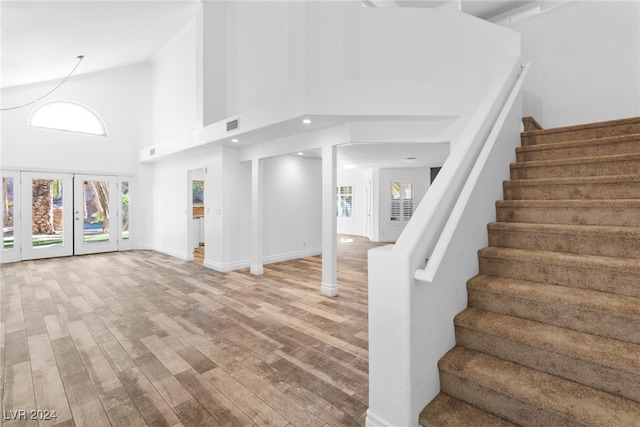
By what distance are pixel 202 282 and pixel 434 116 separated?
14.8 ft

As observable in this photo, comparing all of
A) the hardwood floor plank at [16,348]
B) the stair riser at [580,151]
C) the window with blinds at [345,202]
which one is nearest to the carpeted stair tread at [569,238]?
the stair riser at [580,151]

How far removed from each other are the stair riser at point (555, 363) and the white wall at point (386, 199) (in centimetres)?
821

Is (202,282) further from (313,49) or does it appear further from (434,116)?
(434,116)

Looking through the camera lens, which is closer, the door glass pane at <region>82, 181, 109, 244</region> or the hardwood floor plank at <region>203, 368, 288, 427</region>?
the hardwood floor plank at <region>203, 368, 288, 427</region>

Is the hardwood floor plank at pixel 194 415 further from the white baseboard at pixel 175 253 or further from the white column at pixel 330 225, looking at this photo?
the white baseboard at pixel 175 253

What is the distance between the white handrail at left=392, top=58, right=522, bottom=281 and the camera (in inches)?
59.9

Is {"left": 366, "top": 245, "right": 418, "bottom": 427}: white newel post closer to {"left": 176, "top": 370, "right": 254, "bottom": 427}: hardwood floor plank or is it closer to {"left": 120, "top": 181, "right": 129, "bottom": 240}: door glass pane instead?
{"left": 176, "top": 370, "right": 254, "bottom": 427}: hardwood floor plank

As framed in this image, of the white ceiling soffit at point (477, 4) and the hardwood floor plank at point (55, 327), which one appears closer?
the hardwood floor plank at point (55, 327)

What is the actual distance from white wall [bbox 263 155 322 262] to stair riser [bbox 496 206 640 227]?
482cm

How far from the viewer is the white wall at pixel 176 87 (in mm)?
6695

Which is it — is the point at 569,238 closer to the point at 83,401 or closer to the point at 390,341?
the point at 390,341

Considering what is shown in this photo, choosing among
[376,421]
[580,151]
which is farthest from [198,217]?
[580,151]

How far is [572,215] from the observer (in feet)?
6.93

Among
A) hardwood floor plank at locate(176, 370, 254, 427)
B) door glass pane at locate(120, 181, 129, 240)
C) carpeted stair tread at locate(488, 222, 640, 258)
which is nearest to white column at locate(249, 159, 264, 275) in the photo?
hardwood floor plank at locate(176, 370, 254, 427)
